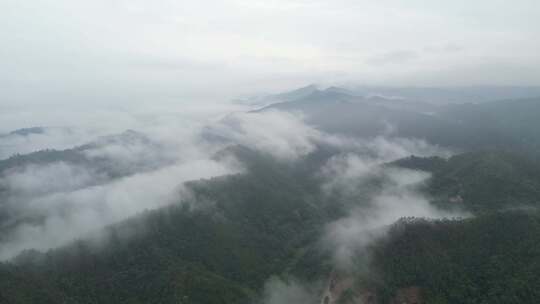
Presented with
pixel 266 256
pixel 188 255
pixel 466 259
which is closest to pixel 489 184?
pixel 466 259

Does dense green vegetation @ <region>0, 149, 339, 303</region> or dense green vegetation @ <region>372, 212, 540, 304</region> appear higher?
dense green vegetation @ <region>372, 212, 540, 304</region>

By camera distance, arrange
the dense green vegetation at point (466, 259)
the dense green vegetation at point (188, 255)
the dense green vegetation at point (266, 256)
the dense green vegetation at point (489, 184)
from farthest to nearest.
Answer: the dense green vegetation at point (489, 184)
the dense green vegetation at point (188, 255)
the dense green vegetation at point (266, 256)
the dense green vegetation at point (466, 259)

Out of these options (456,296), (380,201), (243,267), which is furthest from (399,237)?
(380,201)

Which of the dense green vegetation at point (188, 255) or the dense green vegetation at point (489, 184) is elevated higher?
the dense green vegetation at point (489, 184)

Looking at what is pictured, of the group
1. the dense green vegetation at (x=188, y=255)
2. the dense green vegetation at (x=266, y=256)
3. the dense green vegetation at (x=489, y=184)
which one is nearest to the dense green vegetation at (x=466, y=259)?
the dense green vegetation at (x=266, y=256)

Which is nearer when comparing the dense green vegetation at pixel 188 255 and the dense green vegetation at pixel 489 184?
the dense green vegetation at pixel 188 255

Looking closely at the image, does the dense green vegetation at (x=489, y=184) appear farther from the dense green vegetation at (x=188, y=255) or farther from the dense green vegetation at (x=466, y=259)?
the dense green vegetation at (x=188, y=255)

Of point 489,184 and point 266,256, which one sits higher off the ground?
point 489,184

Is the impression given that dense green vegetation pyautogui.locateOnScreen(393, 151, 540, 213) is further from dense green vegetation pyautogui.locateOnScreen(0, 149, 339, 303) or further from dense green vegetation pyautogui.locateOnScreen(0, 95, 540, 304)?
dense green vegetation pyautogui.locateOnScreen(0, 149, 339, 303)

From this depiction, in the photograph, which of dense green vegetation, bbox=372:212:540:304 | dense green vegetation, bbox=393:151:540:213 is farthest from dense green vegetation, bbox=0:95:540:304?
dense green vegetation, bbox=393:151:540:213

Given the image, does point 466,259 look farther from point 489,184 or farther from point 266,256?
point 266,256

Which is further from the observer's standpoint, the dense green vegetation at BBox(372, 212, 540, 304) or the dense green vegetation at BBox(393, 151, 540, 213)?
the dense green vegetation at BBox(393, 151, 540, 213)
